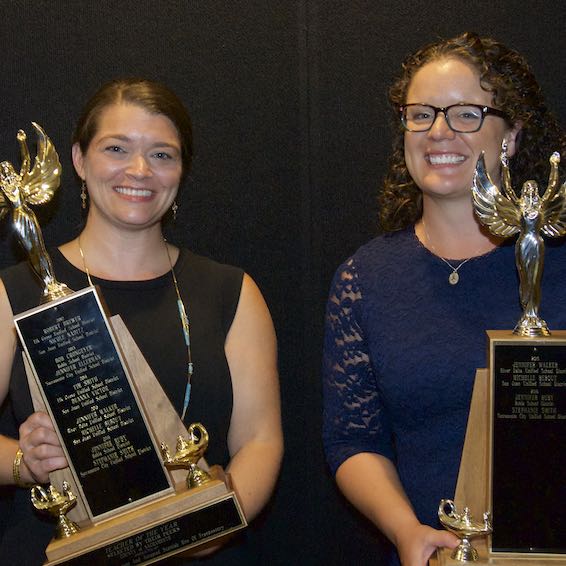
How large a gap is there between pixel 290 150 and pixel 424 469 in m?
0.91

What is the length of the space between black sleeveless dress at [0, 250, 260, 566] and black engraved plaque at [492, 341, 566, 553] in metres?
0.62

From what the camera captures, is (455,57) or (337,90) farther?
(337,90)

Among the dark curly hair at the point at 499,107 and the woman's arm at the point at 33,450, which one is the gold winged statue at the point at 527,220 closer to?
the dark curly hair at the point at 499,107

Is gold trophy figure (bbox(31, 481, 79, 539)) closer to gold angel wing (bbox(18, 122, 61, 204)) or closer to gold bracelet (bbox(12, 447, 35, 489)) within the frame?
gold bracelet (bbox(12, 447, 35, 489))

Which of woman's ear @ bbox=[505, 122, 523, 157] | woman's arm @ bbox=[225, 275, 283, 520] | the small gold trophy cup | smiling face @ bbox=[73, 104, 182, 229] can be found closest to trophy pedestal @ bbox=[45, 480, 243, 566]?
woman's arm @ bbox=[225, 275, 283, 520]

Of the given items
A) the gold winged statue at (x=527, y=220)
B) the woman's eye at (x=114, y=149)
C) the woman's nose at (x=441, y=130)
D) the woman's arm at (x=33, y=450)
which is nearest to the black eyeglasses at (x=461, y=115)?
the woman's nose at (x=441, y=130)

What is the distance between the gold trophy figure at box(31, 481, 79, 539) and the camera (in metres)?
1.58

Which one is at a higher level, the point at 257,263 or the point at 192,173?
the point at 192,173

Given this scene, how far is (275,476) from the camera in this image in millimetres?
1866

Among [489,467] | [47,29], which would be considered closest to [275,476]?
Result: [489,467]

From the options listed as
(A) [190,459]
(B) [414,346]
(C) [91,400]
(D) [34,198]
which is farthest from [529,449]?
(D) [34,198]

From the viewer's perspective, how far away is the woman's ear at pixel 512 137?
5.80 feet

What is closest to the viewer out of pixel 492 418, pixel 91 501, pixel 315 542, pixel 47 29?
pixel 492 418

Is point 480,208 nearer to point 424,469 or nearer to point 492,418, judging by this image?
point 492,418
